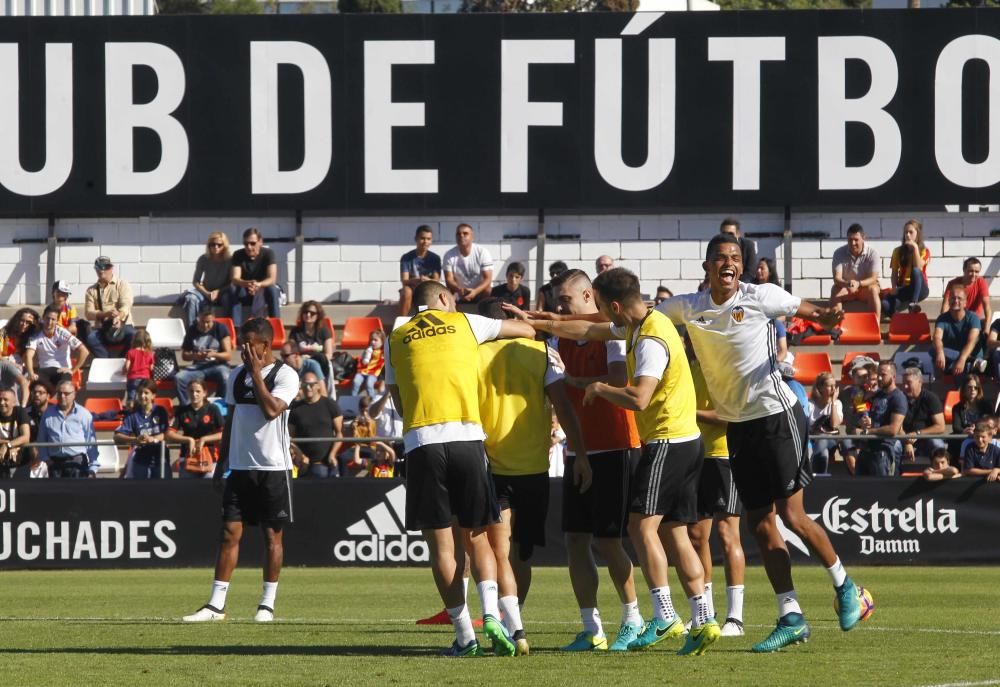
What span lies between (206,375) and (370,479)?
3768 millimetres

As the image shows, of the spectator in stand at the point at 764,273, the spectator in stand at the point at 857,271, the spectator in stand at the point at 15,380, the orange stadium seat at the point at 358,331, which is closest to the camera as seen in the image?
the spectator in stand at the point at 764,273

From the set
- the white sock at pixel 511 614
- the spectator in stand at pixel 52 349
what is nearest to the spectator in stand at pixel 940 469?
the white sock at pixel 511 614

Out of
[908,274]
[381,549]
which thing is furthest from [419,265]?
[908,274]

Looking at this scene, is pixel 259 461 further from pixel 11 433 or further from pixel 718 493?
pixel 11 433

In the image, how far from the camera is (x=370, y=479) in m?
18.1

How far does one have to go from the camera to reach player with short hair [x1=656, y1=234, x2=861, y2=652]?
29.1ft

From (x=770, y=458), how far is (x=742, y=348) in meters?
0.65

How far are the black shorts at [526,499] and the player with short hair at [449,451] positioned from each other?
110 centimetres

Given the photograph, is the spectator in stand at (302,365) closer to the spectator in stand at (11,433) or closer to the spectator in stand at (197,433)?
the spectator in stand at (197,433)

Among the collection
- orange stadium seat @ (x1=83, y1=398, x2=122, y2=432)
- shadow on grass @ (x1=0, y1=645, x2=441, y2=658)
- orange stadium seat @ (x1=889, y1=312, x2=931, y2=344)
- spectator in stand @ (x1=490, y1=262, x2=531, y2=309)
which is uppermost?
spectator in stand @ (x1=490, y1=262, x2=531, y2=309)

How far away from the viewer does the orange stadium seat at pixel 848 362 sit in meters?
20.5

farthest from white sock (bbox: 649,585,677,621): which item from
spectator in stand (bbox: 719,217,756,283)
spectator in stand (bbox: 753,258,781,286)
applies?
spectator in stand (bbox: 753,258,781,286)

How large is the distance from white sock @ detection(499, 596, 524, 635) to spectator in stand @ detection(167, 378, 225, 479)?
10.4 meters

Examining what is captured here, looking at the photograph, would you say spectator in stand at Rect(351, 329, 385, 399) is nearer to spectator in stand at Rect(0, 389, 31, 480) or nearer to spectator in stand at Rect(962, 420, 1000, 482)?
spectator in stand at Rect(0, 389, 31, 480)
